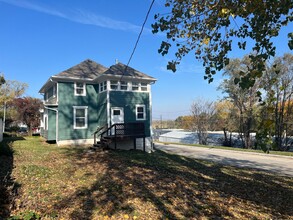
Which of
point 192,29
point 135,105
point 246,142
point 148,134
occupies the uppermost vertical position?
point 192,29

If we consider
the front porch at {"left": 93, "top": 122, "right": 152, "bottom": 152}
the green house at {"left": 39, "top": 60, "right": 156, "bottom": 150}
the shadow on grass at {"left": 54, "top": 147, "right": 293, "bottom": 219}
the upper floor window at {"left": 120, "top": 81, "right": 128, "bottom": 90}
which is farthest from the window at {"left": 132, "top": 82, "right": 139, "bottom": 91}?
the shadow on grass at {"left": 54, "top": 147, "right": 293, "bottom": 219}

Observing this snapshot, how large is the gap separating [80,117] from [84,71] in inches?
158

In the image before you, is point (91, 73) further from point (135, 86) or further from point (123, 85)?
point (135, 86)

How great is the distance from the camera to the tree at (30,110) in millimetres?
28164

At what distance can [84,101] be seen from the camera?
1834cm

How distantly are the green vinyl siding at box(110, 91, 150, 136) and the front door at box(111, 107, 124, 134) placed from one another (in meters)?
0.25

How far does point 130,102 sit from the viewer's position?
18.1m

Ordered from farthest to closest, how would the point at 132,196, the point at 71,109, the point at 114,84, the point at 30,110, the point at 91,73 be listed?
the point at 30,110, the point at 91,73, the point at 71,109, the point at 114,84, the point at 132,196

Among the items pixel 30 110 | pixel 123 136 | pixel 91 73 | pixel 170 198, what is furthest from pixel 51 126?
pixel 170 198

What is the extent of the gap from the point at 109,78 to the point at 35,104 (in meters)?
15.9

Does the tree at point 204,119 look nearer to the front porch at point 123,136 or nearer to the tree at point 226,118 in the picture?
the tree at point 226,118

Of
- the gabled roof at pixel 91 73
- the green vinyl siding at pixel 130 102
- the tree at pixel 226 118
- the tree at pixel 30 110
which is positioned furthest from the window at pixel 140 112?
the tree at pixel 226 118

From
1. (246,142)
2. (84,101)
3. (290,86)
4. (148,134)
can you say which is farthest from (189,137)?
(84,101)

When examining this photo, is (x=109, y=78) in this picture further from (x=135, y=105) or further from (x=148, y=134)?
(x=148, y=134)
